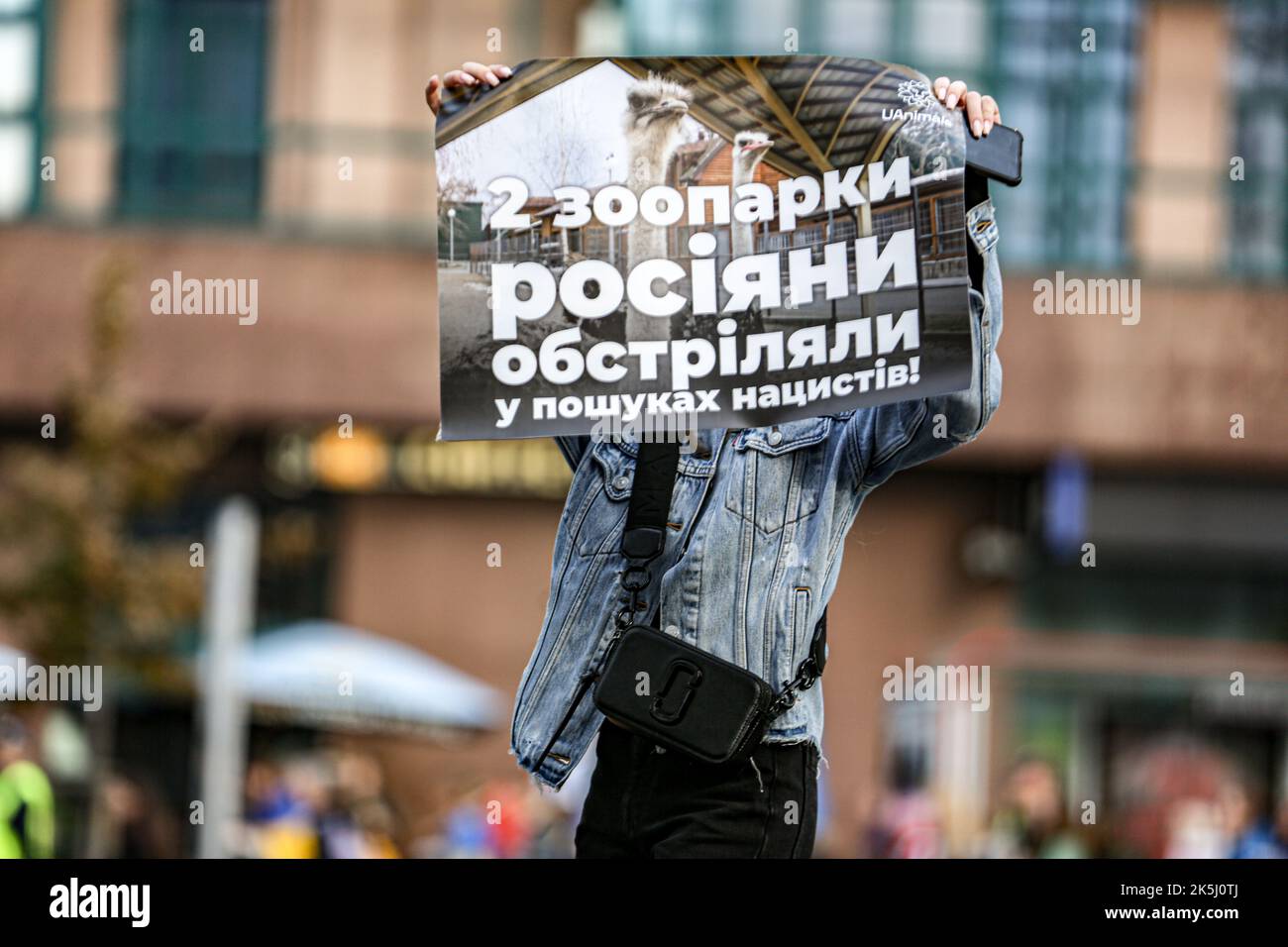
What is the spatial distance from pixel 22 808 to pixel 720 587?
23.6ft

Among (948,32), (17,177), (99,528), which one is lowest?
(99,528)

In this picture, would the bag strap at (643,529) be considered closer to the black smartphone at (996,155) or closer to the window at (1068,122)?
the black smartphone at (996,155)

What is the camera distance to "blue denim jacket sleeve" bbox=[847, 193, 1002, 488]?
331 centimetres

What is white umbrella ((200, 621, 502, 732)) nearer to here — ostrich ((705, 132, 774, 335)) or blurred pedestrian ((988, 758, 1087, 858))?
blurred pedestrian ((988, 758, 1087, 858))

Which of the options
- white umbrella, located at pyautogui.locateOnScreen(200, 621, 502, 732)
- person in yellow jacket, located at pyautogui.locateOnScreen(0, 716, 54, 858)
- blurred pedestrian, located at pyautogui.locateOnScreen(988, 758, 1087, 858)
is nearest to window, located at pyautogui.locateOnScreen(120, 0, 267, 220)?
white umbrella, located at pyautogui.locateOnScreen(200, 621, 502, 732)

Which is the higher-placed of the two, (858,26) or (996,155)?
(858,26)

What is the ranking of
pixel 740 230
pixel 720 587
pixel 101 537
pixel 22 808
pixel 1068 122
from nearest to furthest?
pixel 720 587 < pixel 740 230 < pixel 22 808 < pixel 101 537 < pixel 1068 122

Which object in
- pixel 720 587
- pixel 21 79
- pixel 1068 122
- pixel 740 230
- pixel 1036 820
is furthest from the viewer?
pixel 1068 122

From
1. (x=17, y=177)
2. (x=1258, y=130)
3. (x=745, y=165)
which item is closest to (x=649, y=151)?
(x=745, y=165)

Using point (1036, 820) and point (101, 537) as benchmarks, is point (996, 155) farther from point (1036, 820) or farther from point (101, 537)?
point (101, 537)

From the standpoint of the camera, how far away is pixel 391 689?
607 inches

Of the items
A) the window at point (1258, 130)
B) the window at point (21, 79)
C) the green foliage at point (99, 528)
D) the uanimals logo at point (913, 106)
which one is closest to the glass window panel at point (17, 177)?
the window at point (21, 79)

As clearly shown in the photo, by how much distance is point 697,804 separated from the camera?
10.7ft
